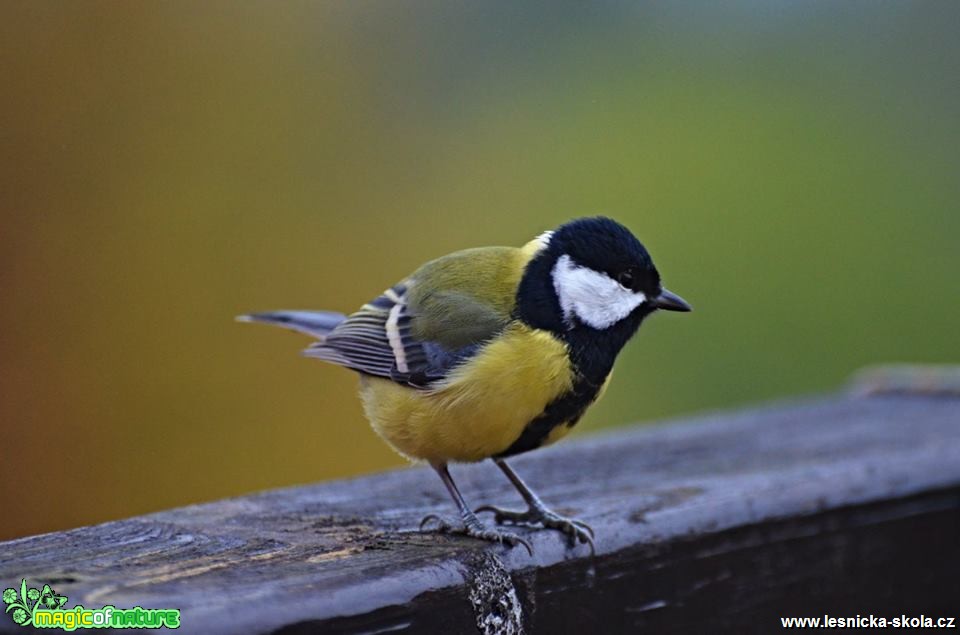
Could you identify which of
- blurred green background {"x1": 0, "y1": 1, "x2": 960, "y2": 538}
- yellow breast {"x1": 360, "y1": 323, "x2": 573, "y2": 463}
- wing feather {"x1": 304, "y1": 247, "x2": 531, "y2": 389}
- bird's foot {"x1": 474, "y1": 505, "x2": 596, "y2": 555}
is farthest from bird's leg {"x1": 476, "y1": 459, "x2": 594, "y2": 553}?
blurred green background {"x1": 0, "y1": 1, "x2": 960, "y2": 538}

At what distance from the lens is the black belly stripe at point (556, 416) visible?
2.16m

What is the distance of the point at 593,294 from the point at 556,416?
0.28 m

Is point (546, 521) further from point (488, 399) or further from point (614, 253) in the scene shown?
point (614, 253)

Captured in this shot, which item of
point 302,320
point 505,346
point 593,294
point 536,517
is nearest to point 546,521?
point 536,517

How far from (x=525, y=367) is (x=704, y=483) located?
0.42 meters

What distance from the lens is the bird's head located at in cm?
229

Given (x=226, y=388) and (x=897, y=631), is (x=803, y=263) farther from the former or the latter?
(x=897, y=631)

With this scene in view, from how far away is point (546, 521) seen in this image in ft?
6.38

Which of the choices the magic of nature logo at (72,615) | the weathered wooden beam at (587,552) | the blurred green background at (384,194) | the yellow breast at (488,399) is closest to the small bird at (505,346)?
the yellow breast at (488,399)

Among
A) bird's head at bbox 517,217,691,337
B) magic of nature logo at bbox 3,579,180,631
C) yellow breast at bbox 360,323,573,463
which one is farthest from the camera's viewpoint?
bird's head at bbox 517,217,691,337

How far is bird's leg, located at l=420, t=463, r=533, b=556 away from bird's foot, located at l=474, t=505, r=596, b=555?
54 mm

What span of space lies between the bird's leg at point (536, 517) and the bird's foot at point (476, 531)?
3.0 inches

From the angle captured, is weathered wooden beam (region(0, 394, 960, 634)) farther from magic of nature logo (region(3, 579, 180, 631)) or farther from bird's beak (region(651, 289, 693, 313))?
bird's beak (region(651, 289, 693, 313))

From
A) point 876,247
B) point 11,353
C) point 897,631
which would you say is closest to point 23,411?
point 11,353
